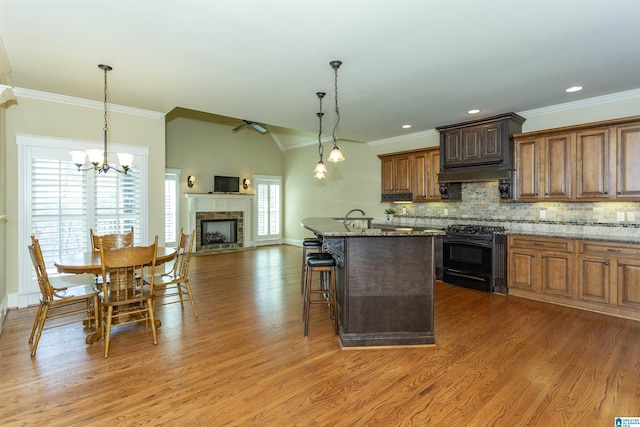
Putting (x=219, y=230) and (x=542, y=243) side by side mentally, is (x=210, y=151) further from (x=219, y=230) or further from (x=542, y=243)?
(x=542, y=243)

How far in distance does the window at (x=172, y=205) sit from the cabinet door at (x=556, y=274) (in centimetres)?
767

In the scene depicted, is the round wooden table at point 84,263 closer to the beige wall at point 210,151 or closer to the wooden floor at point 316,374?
the wooden floor at point 316,374

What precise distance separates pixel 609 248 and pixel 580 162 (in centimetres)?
114

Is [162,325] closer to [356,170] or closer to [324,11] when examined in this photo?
[324,11]

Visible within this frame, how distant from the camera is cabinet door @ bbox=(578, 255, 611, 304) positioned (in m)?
3.87

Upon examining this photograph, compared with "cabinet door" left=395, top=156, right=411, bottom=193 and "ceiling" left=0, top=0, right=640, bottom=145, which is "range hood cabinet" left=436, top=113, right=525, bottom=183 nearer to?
"ceiling" left=0, top=0, right=640, bottom=145

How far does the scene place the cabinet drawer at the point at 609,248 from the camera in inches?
144

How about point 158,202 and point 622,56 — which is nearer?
point 622,56

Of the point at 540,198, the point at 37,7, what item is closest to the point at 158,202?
the point at 37,7

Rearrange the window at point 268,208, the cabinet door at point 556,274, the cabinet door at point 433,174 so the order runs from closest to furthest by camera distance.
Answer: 1. the cabinet door at point 556,274
2. the cabinet door at point 433,174
3. the window at point 268,208

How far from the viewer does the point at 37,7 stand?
234 cm

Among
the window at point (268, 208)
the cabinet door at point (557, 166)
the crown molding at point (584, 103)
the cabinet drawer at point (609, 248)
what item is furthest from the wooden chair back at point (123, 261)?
the window at point (268, 208)

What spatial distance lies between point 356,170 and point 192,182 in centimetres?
421

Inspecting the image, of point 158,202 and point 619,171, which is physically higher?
point 619,171
